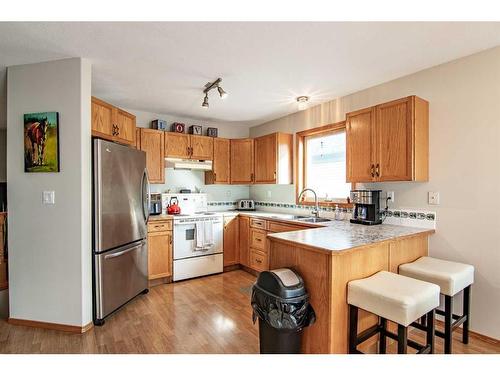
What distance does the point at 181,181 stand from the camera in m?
4.34

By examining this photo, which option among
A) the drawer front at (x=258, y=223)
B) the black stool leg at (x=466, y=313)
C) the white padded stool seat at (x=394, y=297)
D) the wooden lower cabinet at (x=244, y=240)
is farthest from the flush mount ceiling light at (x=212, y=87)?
the black stool leg at (x=466, y=313)

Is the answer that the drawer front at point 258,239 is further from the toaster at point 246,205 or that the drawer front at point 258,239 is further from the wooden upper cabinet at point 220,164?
the wooden upper cabinet at point 220,164

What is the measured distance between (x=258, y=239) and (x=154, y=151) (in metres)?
1.92

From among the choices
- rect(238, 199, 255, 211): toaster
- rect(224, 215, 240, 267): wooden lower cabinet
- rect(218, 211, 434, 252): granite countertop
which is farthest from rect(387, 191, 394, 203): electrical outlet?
rect(238, 199, 255, 211): toaster

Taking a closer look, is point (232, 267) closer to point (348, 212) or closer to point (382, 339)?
point (348, 212)

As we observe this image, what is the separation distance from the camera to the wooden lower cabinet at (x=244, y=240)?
4008 mm

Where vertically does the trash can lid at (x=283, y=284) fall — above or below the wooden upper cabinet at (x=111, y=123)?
below

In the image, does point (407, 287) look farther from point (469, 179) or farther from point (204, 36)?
point (204, 36)

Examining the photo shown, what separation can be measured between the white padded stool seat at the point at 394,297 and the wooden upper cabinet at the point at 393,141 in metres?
1.07

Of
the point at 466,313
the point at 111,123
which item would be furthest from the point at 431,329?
the point at 111,123

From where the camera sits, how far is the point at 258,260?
3.81m

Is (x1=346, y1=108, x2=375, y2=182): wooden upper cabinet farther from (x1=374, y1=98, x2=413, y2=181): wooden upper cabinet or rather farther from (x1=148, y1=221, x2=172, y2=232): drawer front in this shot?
(x1=148, y1=221, x2=172, y2=232): drawer front

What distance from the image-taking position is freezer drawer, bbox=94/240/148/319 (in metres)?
2.48
